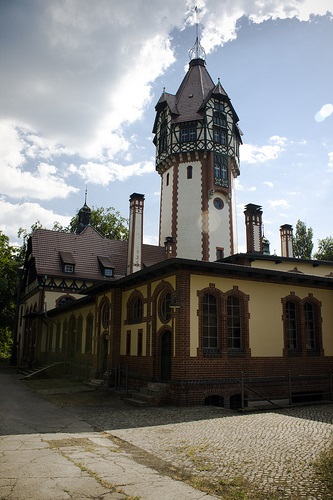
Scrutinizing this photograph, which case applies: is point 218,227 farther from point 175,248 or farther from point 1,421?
point 1,421

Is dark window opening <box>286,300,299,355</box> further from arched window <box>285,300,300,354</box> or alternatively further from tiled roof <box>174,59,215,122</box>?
tiled roof <box>174,59,215,122</box>

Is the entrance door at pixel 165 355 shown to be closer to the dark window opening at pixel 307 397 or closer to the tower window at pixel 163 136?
the dark window opening at pixel 307 397

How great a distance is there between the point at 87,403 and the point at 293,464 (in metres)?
9.52

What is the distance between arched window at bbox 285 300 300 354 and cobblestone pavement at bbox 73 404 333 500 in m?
3.56

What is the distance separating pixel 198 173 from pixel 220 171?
195cm

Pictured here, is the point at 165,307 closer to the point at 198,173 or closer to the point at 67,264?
the point at 67,264

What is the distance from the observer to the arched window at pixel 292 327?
17328 millimetres

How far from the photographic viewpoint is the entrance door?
15.6 metres

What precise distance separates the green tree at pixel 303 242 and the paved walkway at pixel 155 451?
124 ft

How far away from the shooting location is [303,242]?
4969 centimetres

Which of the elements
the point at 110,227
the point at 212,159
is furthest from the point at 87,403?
the point at 110,227

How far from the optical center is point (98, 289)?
2128cm

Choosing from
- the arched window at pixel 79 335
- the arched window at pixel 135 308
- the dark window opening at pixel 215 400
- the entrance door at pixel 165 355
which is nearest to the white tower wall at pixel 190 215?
the arched window at pixel 79 335

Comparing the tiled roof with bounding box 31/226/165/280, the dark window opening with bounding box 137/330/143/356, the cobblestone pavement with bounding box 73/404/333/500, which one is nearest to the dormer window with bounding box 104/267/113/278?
the tiled roof with bounding box 31/226/165/280
